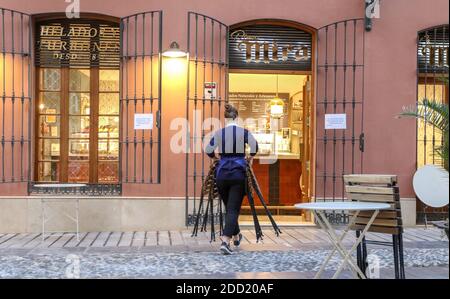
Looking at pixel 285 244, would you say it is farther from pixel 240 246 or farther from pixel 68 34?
pixel 68 34

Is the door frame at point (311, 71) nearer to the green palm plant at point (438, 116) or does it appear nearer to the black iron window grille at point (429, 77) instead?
the black iron window grille at point (429, 77)

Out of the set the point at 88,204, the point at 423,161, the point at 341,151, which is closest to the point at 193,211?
the point at 88,204

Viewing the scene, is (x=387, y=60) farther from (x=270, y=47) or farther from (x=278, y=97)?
(x=278, y=97)

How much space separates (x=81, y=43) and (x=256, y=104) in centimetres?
419

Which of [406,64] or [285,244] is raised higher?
[406,64]

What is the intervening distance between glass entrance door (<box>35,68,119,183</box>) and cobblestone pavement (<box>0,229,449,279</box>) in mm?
1597

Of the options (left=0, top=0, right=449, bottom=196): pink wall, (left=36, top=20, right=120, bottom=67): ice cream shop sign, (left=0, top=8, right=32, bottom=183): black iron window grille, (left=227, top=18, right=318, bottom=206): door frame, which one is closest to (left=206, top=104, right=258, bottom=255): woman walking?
(left=227, top=18, right=318, bottom=206): door frame

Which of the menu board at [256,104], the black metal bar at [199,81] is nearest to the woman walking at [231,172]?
the black metal bar at [199,81]

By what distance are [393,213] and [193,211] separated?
4.47 m

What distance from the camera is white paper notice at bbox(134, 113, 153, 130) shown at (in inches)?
388

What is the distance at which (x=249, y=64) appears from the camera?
34.2 feet

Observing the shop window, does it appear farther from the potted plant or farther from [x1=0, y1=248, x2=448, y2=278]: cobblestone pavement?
the potted plant

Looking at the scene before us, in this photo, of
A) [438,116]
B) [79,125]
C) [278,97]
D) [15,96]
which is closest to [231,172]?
[438,116]

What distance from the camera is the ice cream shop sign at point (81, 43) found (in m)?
10.1
